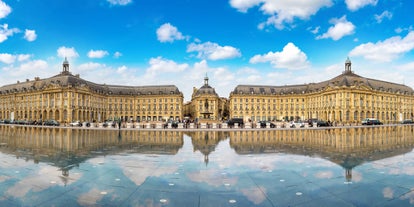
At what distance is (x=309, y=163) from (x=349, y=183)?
13.5ft

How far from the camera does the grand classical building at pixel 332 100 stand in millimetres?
95312

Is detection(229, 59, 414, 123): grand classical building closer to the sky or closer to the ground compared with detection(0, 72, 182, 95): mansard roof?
closer to the ground

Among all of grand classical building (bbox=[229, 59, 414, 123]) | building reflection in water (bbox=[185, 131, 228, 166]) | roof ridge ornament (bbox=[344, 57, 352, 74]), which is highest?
roof ridge ornament (bbox=[344, 57, 352, 74])

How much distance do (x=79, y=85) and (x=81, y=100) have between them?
18.3 ft

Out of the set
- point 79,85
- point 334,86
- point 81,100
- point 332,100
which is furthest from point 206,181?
point 79,85

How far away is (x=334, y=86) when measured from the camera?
97.8 m

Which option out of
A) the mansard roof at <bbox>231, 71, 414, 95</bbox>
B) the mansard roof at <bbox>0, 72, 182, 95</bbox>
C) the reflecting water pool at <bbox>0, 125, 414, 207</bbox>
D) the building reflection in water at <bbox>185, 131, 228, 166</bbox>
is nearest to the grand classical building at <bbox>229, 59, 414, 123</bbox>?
the mansard roof at <bbox>231, 71, 414, 95</bbox>

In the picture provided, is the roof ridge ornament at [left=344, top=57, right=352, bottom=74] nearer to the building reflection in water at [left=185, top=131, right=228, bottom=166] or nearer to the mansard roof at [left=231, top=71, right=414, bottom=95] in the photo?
the mansard roof at [left=231, top=71, right=414, bottom=95]

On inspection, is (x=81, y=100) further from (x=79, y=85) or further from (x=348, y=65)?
(x=348, y=65)

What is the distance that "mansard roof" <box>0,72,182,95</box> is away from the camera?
99600mm

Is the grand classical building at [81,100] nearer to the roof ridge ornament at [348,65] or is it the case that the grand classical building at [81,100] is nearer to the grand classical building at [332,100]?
the grand classical building at [332,100]

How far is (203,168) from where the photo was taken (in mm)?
13281

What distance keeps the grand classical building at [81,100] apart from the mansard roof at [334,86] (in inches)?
1248

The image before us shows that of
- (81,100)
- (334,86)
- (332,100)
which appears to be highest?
(334,86)
